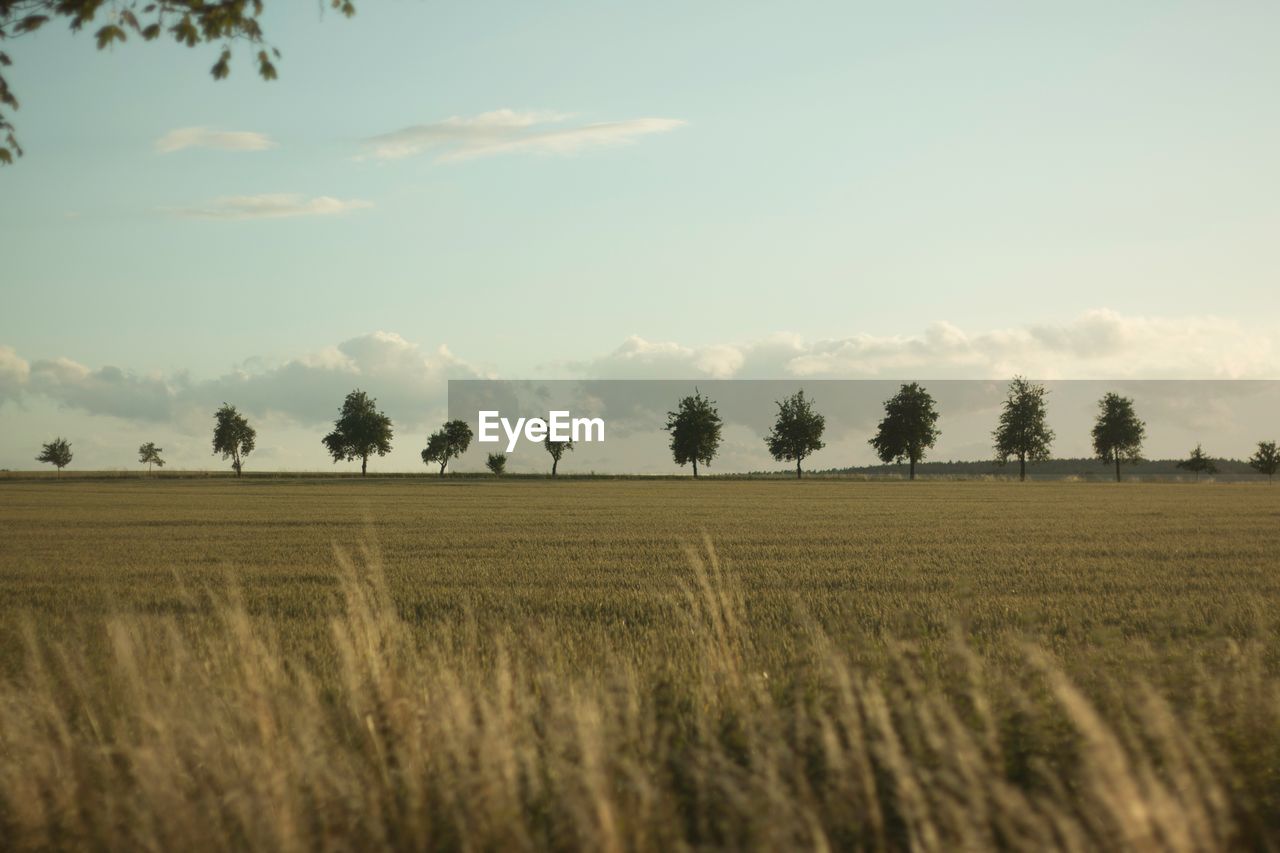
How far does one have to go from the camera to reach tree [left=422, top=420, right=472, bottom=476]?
559 ft

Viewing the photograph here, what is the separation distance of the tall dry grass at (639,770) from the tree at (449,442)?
6476 inches

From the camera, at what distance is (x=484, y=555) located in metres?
25.9

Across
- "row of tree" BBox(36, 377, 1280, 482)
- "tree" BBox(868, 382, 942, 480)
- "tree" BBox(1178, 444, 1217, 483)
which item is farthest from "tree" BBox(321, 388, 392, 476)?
"tree" BBox(1178, 444, 1217, 483)

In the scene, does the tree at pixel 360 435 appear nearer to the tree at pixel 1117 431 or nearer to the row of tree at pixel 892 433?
the row of tree at pixel 892 433

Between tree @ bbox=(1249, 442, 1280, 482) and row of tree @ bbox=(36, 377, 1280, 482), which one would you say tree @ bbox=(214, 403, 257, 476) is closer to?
row of tree @ bbox=(36, 377, 1280, 482)

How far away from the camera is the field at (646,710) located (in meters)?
5.16

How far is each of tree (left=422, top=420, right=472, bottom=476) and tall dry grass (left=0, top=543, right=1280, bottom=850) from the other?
540 feet

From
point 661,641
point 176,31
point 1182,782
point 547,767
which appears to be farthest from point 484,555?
point 1182,782

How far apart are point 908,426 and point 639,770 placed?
13015 centimetres

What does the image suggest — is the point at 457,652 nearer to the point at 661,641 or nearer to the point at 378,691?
the point at 661,641

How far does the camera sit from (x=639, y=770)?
516 cm

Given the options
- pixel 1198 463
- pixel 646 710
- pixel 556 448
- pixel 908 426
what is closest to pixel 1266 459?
pixel 1198 463

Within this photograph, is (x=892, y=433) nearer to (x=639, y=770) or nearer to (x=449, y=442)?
(x=449, y=442)

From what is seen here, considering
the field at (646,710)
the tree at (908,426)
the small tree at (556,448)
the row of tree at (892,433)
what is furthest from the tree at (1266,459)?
the field at (646,710)
